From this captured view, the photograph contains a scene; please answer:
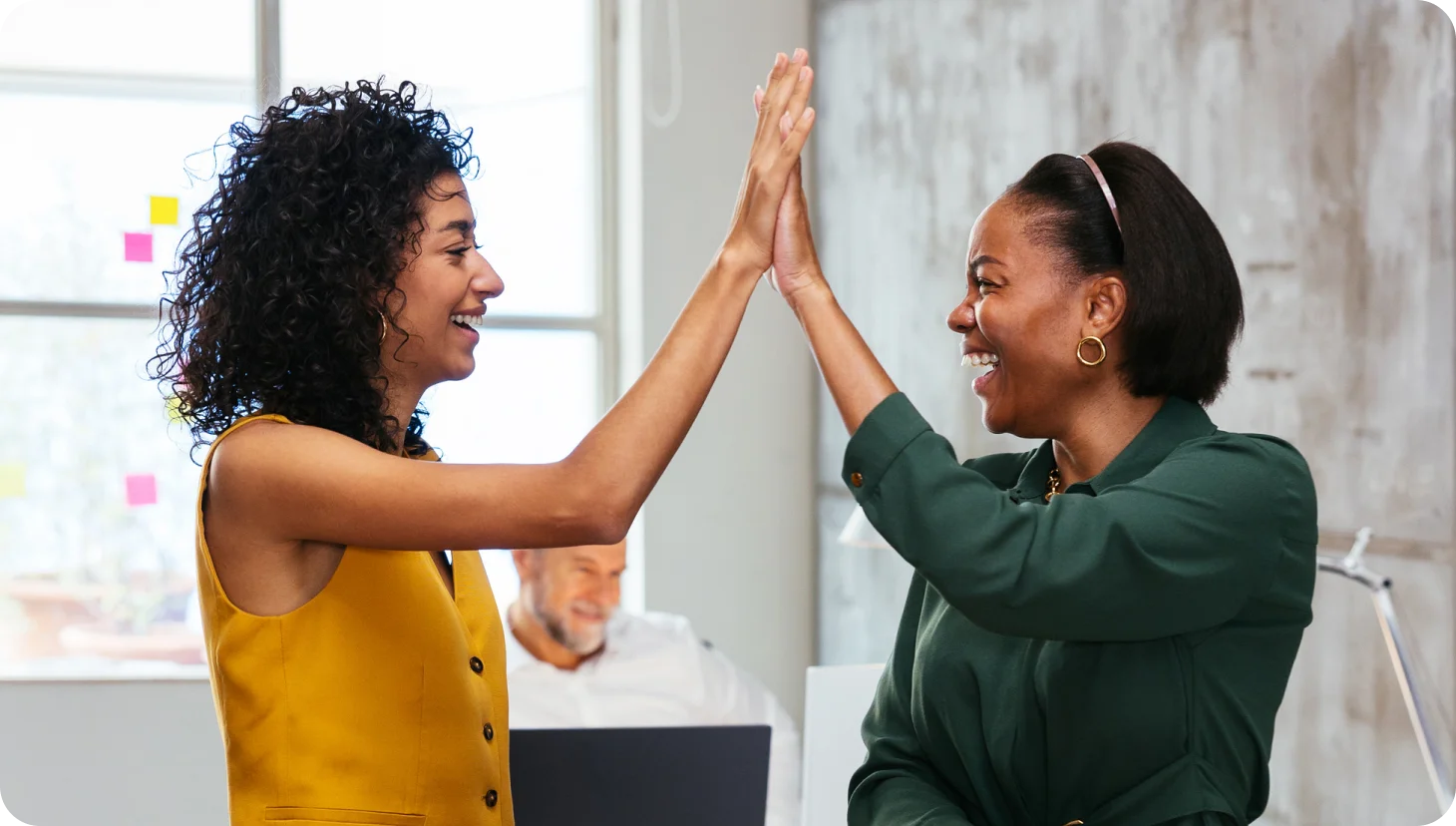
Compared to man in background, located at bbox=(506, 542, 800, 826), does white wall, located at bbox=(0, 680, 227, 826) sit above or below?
below

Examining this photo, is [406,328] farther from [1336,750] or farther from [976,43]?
[976,43]

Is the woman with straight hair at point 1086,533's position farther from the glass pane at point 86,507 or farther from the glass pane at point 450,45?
the glass pane at point 86,507

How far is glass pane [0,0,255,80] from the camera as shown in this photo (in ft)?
15.1

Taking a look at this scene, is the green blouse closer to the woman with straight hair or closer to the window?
the woman with straight hair

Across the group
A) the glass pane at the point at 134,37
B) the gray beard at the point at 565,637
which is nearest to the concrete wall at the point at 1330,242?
the gray beard at the point at 565,637

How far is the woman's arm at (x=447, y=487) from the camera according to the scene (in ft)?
4.25

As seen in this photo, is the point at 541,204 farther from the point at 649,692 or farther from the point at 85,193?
the point at 649,692

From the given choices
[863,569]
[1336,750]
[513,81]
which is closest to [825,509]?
[863,569]

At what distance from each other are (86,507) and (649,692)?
2.33 metres

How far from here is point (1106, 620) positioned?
3.78 feet

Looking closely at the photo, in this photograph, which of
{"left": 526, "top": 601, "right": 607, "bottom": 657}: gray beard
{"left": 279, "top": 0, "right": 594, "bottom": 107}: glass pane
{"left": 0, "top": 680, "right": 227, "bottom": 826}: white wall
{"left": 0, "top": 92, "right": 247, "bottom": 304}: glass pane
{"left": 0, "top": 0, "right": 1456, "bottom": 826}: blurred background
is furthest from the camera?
{"left": 279, "top": 0, "right": 594, "bottom": 107}: glass pane

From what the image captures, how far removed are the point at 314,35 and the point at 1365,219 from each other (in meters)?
3.67

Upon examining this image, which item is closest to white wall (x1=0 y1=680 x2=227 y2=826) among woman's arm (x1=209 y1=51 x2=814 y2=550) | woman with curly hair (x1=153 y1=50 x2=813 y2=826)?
woman with curly hair (x1=153 y1=50 x2=813 y2=826)

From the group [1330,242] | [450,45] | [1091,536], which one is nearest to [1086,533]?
[1091,536]
